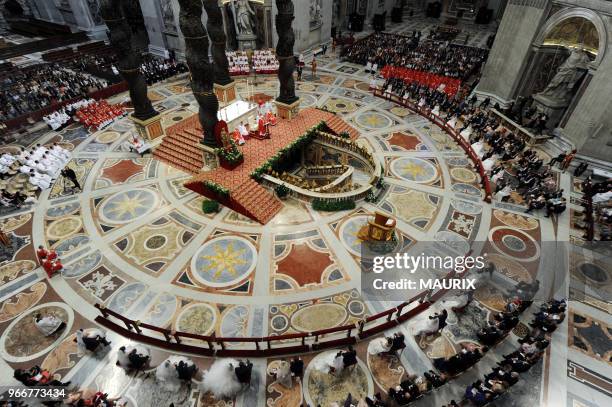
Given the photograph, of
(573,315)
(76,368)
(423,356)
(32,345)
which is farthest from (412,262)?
(32,345)

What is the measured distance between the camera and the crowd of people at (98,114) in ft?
65.9

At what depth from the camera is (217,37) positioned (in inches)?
729

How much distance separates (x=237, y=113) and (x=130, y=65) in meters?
5.92

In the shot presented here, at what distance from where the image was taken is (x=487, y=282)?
11.4 meters

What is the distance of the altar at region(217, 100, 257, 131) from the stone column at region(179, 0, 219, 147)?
315cm

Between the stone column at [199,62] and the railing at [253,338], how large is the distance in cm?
865

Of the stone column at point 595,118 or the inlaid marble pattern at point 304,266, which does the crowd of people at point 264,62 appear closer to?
the inlaid marble pattern at point 304,266

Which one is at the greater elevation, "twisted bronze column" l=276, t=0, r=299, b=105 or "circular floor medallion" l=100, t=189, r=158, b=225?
"twisted bronze column" l=276, t=0, r=299, b=105

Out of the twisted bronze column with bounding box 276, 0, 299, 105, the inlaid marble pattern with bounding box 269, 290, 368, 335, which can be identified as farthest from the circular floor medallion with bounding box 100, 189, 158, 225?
the twisted bronze column with bounding box 276, 0, 299, 105

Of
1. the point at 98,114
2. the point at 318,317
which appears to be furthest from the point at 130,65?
the point at 318,317

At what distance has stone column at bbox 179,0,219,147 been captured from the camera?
486 inches

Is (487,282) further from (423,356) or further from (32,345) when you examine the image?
(32,345)

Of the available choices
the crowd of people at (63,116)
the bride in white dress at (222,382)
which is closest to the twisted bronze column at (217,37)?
the crowd of people at (63,116)

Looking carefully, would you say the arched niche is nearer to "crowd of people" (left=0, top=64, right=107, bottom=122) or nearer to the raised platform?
the raised platform
